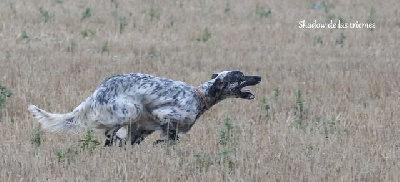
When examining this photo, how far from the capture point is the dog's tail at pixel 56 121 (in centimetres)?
727

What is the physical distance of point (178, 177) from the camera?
20.0ft

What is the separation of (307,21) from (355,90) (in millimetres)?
6940

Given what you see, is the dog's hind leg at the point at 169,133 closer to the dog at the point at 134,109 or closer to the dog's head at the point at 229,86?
the dog at the point at 134,109

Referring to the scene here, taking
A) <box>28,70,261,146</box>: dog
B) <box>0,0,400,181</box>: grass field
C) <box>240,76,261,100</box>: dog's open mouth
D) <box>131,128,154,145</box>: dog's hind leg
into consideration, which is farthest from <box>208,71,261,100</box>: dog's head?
<box>131,128,154,145</box>: dog's hind leg

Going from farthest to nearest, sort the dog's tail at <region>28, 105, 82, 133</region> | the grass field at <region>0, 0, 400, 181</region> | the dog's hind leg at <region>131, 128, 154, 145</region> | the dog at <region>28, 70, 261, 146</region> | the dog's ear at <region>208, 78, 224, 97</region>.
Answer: the dog's ear at <region>208, 78, 224, 97</region>, the dog's hind leg at <region>131, 128, 154, 145</region>, the dog's tail at <region>28, 105, 82, 133</region>, the dog at <region>28, 70, 261, 146</region>, the grass field at <region>0, 0, 400, 181</region>

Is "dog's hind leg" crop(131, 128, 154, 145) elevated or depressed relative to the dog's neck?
depressed

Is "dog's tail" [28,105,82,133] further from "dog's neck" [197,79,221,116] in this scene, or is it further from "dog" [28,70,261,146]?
"dog's neck" [197,79,221,116]

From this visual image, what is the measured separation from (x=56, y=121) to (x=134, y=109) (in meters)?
0.79

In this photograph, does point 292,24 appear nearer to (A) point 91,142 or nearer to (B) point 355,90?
(B) point 355,90

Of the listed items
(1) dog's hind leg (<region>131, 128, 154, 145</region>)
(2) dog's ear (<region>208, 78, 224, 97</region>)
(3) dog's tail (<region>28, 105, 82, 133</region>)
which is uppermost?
(2) dog's ear (<region>208, 78, 224, 97</region>)

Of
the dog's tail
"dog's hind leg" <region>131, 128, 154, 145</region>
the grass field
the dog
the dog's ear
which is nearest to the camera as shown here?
the grass field

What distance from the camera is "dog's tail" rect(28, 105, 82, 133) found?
23.9 ft

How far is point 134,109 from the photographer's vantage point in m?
7.03

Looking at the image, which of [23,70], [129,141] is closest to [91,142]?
[129,141]
